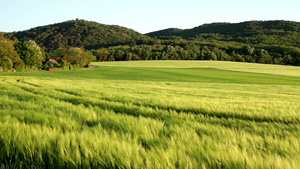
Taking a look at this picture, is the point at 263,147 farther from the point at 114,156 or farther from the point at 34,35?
the point at 34,35

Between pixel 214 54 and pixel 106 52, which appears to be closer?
pixel 214 54

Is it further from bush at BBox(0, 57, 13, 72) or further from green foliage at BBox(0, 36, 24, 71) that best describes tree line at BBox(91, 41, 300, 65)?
bush at BBox(0, 57, 13, 72)

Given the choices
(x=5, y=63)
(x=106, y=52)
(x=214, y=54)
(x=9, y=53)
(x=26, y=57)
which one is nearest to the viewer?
(x=5, y=63)

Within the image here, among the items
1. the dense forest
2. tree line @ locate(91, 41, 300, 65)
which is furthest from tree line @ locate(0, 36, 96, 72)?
tree line @ locate(91, 41, 300, 65)

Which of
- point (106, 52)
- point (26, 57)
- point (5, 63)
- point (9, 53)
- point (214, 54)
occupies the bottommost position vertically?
point (5, 63)

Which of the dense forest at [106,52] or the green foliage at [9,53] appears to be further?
the dense forest at [106,52]

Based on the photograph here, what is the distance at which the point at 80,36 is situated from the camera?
19575 centimetres

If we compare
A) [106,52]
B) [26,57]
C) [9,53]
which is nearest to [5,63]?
[9,53]

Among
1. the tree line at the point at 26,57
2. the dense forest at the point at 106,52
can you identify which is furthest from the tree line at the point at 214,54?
the tree line at the point at 26,57

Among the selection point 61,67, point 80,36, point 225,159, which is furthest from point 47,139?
point 80,36

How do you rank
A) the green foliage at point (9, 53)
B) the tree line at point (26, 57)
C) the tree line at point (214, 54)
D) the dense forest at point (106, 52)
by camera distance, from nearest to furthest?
the green foliage at point (9, 53) → the tree line at point (26, 57) → the dense forest at point (106, 52) → the tree line at point (214, 54)

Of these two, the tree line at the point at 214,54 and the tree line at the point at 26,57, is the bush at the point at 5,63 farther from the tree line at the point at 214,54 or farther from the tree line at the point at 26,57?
the tree line at the point at 214,54

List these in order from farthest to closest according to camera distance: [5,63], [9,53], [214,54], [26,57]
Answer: [214,54], [26,57], [9,53], [5,63]

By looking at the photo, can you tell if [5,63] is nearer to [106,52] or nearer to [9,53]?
[9,53]
